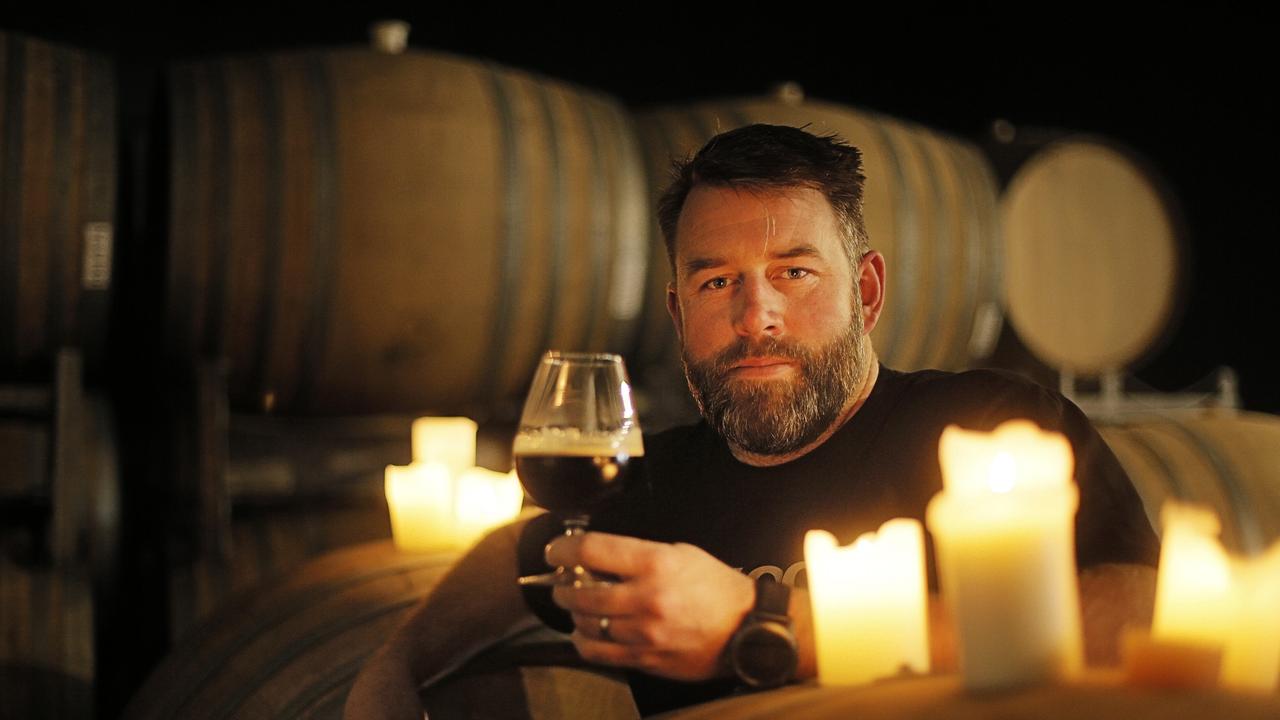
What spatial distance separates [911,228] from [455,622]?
2.45 meters

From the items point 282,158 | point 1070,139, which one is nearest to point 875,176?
point 1070,139

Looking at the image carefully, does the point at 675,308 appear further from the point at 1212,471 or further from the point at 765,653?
Result: the point at 1212,471

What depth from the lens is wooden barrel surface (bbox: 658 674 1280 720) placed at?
0.62 metres

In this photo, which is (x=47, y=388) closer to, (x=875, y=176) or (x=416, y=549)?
(x=416, y=549)

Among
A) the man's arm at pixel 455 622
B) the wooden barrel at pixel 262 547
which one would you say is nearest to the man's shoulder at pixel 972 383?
the man's arm at pixel 455 622

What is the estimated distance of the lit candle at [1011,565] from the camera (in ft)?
2.12

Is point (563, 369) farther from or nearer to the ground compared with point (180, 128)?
nearer to the ground

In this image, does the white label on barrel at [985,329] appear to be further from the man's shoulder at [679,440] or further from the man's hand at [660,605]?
the man's hand at [660,605]

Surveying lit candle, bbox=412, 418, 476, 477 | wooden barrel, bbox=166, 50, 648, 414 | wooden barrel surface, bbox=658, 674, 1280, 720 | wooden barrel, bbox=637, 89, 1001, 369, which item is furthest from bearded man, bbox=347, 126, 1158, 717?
wooden barrel, bbox=637, 89, 1001, 369

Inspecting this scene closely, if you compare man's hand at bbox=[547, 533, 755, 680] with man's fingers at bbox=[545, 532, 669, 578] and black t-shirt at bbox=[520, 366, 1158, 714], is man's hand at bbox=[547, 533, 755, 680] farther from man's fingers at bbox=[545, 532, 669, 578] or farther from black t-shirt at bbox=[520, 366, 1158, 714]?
black t-shirt at bbox=[520, 366, 1158, 714]

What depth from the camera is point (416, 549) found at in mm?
1996

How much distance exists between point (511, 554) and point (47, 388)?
75.0 inches

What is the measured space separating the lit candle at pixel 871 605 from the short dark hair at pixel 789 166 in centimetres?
41

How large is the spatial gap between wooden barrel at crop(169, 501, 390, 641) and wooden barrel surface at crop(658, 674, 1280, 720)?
2181 mm
